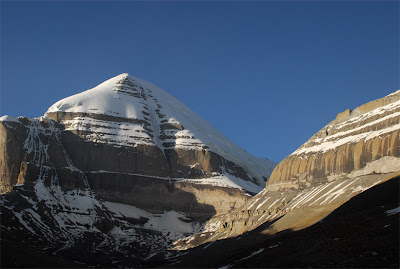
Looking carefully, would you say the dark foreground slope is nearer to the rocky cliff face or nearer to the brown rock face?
the rocky cliff face

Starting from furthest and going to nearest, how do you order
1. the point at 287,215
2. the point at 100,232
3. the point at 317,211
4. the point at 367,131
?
the point at 100,232, the point at 367,131, the point at 287,215, the point at 317,211

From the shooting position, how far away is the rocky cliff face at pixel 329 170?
142625 millimetres

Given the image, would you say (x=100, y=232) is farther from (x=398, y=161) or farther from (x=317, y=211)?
(x=398, y=161)

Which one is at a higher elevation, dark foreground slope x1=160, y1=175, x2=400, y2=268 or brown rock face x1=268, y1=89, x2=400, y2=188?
brown rock face x1=268, y1=89, x2=400, y2=188

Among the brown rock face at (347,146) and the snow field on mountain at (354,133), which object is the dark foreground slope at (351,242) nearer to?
the brown rock face at (347,146)

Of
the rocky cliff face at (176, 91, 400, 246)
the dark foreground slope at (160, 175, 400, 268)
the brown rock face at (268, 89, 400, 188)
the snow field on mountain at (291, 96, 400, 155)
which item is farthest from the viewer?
the snow field on mountain at (291, 96, 400, 155)

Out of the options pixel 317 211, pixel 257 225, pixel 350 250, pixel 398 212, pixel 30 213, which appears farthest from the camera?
pixel 30 213

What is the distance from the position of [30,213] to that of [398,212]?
472ft

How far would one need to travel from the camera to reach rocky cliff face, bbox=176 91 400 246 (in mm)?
142625

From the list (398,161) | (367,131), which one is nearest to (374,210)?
(398,161)

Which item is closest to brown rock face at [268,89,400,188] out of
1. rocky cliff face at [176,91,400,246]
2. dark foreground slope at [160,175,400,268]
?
rocky cliff face at [176,91,400,246]

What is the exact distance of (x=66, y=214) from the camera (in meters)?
A: 198

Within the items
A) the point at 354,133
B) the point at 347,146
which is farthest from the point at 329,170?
the point at 354,133

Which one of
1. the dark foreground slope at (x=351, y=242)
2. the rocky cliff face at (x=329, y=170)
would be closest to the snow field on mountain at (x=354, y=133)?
the rocky cliff face at (x=329, y=170)
